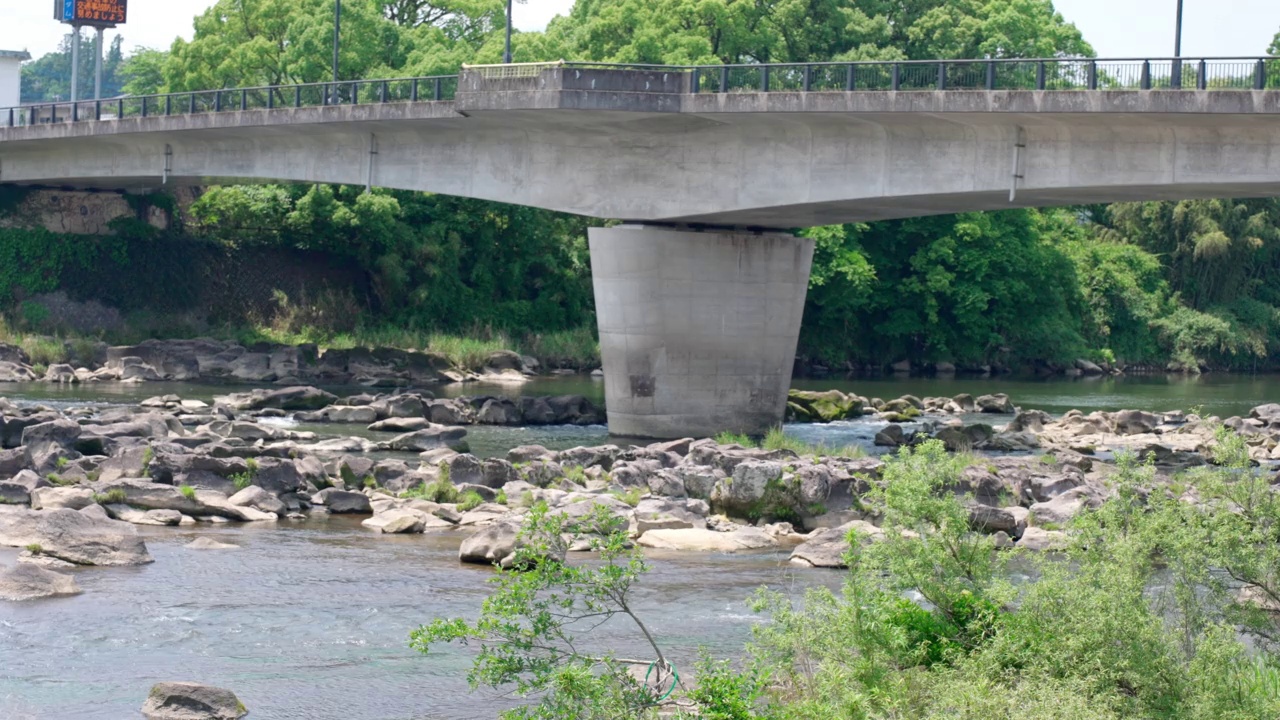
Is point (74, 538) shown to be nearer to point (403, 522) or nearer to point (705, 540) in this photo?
point (403, 522)

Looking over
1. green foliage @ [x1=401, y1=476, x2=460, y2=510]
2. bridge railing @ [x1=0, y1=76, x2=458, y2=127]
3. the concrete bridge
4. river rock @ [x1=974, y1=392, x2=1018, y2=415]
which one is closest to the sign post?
bridge railing @ [x1=0, y1=76, x2=458, y2=127]

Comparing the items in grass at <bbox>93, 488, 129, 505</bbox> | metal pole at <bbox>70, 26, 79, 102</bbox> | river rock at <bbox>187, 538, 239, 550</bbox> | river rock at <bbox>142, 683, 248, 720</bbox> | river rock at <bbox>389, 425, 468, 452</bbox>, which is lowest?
river rock at <bbox>142, 683, 248, 720</bbox>

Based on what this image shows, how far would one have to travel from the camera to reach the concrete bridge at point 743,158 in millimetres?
35094

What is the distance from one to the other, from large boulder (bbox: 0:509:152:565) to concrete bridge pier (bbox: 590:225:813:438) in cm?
2008

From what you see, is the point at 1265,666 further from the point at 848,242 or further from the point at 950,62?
the point at 848,242

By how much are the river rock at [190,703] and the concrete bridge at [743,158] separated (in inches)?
942

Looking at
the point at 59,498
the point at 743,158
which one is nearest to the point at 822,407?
the point at 743,158

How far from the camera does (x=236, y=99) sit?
191 feet

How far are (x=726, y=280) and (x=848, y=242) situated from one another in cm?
2927

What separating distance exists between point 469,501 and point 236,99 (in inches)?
1325

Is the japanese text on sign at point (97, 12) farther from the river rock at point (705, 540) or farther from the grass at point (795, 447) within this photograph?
the river rock at point (705, 540)

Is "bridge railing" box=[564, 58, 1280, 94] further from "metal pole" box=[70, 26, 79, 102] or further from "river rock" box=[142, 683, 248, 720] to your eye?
"metal pole" box=[70, 26, 79, 102]

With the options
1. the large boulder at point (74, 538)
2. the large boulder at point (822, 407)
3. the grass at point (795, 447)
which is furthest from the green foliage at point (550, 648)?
the large boulder at point (822, 407)

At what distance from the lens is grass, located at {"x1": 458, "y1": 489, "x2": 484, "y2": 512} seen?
93.4ft
